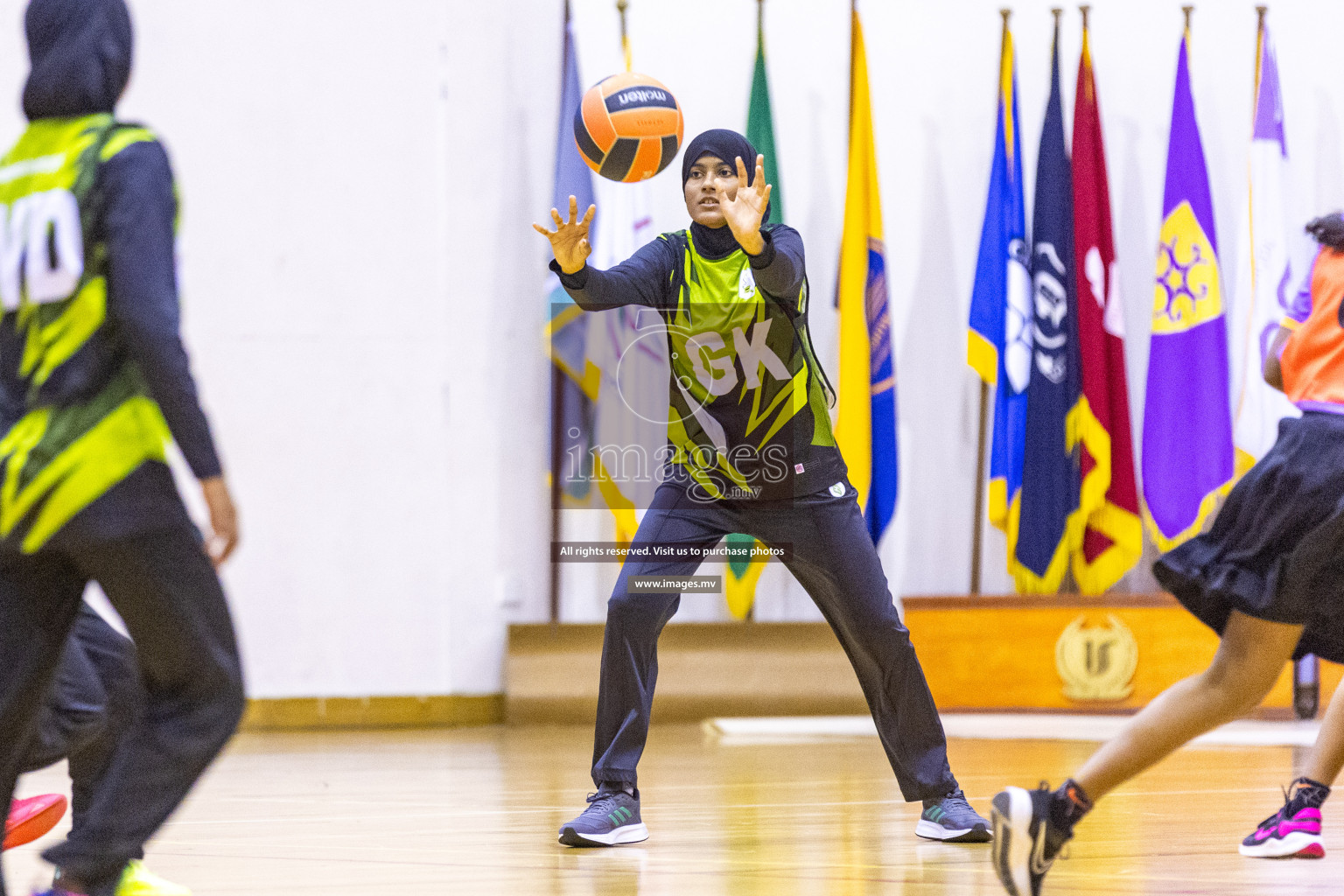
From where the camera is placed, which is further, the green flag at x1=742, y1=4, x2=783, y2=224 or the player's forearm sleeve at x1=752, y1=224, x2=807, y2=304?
the green flag at x1=742, y1=4, x2=783, y2=224

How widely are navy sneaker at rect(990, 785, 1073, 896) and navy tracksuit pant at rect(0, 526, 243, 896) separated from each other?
1.26 m

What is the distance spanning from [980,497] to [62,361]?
15.8 feet

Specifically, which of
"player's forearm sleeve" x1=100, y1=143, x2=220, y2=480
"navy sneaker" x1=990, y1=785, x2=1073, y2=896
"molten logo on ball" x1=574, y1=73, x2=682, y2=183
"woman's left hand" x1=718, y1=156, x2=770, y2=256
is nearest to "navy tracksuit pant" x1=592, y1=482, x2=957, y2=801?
"woman's left hand" x1=718, y1=156, x2=770, y2=256

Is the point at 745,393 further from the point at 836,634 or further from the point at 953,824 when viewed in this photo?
the point at 953,824

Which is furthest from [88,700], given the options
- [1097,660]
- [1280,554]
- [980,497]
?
[980,497]

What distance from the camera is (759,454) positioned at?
2895 millimetres

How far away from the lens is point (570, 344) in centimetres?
565

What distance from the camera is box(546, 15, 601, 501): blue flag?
18.5 feet

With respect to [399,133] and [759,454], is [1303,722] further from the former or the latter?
[399,133]

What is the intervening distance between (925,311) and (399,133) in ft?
8.58

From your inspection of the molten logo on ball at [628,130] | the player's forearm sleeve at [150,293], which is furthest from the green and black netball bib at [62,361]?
the molten logo on ball at [628,130]

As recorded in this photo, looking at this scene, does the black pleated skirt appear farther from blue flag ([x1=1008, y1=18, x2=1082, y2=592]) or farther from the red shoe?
blue flag ([x1=1008, y1=18, x2=1082, y2=592])

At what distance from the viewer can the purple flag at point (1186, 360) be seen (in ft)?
18.1

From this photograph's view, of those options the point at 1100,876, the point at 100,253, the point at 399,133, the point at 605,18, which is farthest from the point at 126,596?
the point at 605,18
